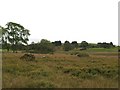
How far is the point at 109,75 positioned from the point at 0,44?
184 feet

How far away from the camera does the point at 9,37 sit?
7100 cm

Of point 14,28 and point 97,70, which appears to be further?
point 14,28

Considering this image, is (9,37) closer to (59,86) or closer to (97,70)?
(97,70)

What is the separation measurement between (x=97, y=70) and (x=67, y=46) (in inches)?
3299

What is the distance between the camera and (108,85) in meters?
11.5

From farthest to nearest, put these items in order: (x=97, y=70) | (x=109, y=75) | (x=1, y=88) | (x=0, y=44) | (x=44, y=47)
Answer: (x=44, y=47) → (x=0, y=44) → (x=97, y=70) → (x=109, y=75) → (x=1, y=88)

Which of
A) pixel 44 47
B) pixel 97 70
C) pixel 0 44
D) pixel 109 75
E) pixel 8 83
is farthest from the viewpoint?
pixel 44 47

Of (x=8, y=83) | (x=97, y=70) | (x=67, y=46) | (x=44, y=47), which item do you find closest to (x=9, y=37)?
(x=44, y=47)

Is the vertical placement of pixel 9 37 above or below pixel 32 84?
above

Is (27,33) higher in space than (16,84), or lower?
higher

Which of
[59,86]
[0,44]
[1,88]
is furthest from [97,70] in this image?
[0,44]

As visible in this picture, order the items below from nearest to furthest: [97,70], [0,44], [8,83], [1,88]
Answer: [1,88], [8,83], [97,70], [0,44]

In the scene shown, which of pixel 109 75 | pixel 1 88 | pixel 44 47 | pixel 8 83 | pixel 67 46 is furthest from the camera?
pixel 67 46

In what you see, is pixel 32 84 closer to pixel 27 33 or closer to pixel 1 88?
pixel 1 88
